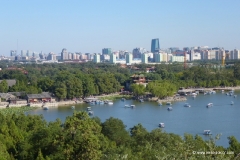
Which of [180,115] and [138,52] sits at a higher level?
[138,52]

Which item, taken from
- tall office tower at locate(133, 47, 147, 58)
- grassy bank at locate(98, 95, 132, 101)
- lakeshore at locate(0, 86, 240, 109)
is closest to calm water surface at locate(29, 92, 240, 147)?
lakeshore at locate(0, 86, 240, 109)

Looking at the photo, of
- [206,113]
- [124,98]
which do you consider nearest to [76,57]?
[124,98]

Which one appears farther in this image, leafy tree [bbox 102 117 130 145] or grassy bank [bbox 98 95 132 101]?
grassy bank [bbox 98 95 132 101]

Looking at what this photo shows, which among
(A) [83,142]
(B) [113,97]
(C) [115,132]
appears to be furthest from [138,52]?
(A) [83,142]

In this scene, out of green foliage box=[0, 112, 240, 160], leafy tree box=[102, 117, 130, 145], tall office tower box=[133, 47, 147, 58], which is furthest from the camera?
tall office tower box=[133, 47, 147, 58]

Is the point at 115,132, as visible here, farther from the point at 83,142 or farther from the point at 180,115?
the point at 180,115

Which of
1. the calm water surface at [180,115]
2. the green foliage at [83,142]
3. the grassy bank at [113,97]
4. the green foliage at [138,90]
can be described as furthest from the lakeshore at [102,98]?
the green foliage at [83,142]

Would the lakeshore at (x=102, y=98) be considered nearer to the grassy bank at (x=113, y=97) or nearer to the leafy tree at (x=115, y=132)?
the grassy bank at (x=113, y=97)

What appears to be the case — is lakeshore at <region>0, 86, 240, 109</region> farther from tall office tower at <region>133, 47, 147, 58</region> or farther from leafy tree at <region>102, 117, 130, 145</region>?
tall office tower at <region>133, 47, 147, 58</region>

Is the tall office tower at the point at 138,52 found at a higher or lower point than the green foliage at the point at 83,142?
higher
